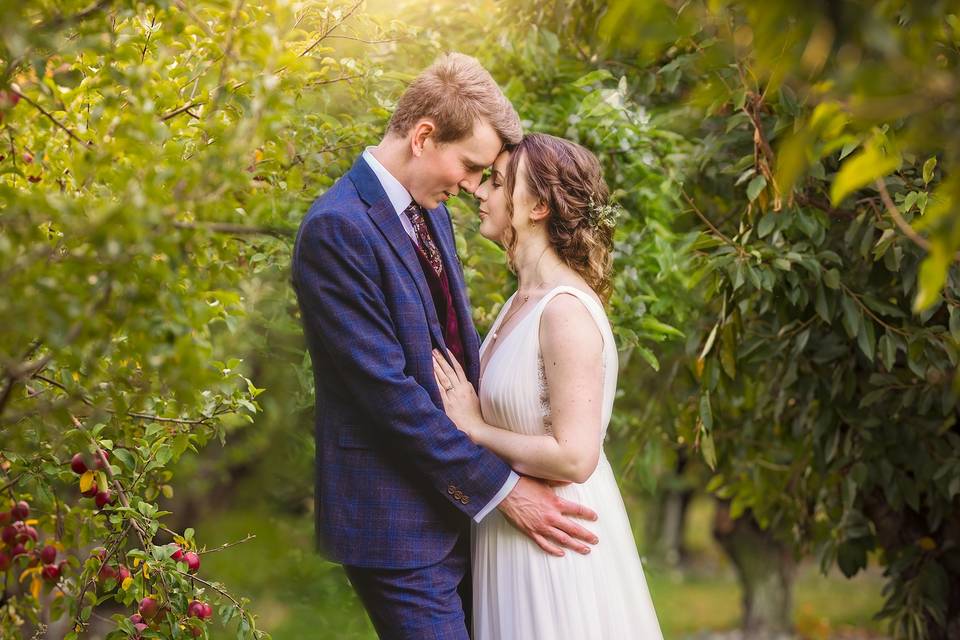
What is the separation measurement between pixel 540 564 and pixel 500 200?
0.99m

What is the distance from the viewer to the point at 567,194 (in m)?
2.79

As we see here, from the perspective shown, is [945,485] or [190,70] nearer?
[190,70]

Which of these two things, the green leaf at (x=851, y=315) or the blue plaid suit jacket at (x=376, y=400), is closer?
the blue plaid suit jacket at (x=376, y=400)

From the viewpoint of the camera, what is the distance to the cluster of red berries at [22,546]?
250 cm

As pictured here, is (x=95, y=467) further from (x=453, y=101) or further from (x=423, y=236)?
(x=453, y=101)

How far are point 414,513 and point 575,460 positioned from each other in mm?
429

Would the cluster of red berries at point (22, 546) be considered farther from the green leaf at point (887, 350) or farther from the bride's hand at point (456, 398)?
the green leaf at point (887, 350)

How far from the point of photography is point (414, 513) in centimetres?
256

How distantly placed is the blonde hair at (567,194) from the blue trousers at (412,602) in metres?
0.91

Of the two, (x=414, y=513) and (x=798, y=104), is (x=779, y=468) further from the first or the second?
(x=414, y=513)

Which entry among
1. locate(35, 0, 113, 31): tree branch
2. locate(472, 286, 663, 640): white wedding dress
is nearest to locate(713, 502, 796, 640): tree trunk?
locate(472, 286, 663, 640): white wedding dress

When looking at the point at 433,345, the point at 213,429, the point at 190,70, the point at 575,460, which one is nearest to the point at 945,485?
the point at 575,460

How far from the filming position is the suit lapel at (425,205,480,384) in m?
2.87

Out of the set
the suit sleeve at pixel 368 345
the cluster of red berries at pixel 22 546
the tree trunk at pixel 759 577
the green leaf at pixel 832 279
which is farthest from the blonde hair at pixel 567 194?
the tree trunk at pixel 759 577
